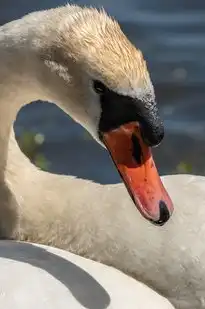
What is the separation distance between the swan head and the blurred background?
5.76ft

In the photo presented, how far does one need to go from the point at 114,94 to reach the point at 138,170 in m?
0.22

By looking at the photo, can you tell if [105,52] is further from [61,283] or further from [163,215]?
[61,283]

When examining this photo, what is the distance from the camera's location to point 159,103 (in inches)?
196

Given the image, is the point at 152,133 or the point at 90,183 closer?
the point at 152,133

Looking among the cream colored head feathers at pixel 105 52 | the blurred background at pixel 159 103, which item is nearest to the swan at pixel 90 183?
the cream colored head feathers at pixel 105 52

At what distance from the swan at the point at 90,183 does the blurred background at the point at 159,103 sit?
1.37 m

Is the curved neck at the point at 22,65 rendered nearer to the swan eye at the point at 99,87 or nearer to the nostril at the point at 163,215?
the swan eye at the point at 99,87

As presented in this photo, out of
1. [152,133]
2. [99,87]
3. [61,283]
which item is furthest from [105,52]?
[61,283]

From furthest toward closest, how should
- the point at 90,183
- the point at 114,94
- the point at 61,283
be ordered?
1. the point at 90,183
2. the point at 61,283
3. the point at 114,94

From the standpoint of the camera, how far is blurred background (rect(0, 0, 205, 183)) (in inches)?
179

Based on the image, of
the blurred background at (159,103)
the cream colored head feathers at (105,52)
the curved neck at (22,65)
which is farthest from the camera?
the blurred background at (159,103)

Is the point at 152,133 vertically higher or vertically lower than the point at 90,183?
higher

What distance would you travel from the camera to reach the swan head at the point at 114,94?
2521 mm

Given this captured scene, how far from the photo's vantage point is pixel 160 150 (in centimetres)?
464
